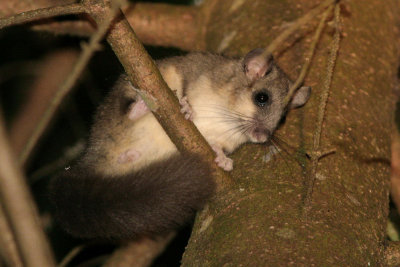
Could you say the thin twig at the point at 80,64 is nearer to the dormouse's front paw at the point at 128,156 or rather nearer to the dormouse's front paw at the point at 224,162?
the dormouse's front paw at the point at 224,162

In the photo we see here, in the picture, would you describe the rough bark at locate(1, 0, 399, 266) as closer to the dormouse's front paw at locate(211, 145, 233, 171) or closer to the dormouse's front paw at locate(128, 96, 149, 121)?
the dormouse's front paw at locate(211, 145, 233, 171)

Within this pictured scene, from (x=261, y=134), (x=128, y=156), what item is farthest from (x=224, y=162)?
(x=128, y=156)

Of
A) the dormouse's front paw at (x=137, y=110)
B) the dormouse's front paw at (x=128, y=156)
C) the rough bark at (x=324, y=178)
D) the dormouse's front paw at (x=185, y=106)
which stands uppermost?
the dormouse's front paw at (x=137, y=110)

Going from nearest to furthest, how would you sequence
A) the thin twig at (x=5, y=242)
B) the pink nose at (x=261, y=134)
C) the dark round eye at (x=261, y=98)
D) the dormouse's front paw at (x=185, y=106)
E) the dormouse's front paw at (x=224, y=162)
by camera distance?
the thin twig at (x=5, y=242), the dormouse's front paw at (x=224, y=162), the dormouse's front paw at (x=185, y=106), the pink nose at (x=261, y=134), the dark round eye at (x=261, y=98)

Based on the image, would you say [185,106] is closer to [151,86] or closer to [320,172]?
[151,86]

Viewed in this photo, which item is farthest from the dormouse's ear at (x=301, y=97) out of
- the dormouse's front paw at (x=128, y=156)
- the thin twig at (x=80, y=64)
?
the thin twig at (x=80, y=64)

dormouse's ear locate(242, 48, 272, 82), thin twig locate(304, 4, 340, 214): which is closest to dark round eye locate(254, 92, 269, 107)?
dormouse's ear locate(242, 48, 272, 82)

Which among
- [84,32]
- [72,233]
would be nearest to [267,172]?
[72,233]
